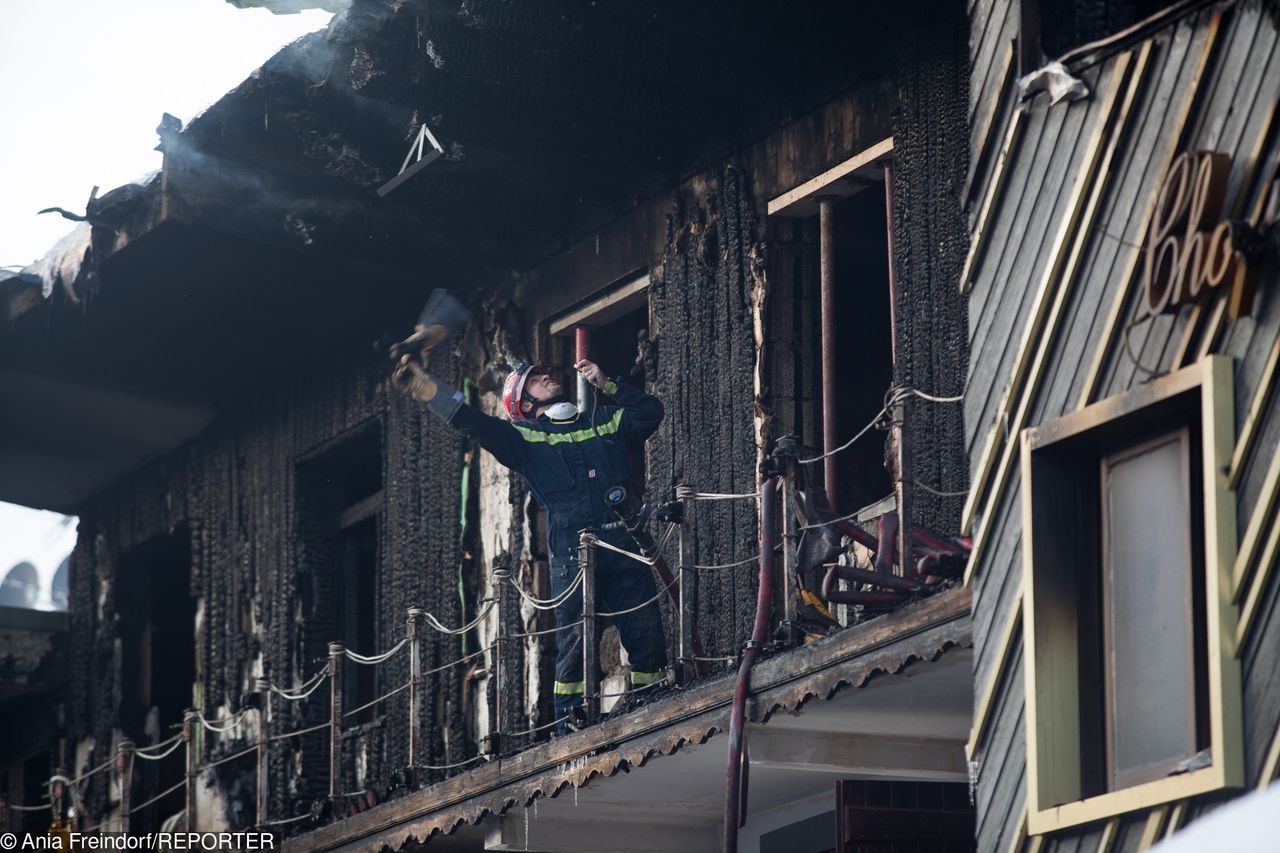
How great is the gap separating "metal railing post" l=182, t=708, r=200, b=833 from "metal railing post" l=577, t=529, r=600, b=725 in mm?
5437

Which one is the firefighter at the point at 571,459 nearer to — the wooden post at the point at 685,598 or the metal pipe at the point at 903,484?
the wooden post at the point at 685,598

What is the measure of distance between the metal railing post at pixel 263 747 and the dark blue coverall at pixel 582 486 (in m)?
3.34

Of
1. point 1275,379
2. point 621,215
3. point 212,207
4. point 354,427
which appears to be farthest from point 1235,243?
point 354,427

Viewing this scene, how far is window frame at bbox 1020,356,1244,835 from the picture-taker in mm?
7934

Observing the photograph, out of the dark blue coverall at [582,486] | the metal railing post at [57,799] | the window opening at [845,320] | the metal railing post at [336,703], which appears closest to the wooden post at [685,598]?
the dark blue coverall at [582,486]

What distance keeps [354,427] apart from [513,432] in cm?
423

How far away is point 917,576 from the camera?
1080cm

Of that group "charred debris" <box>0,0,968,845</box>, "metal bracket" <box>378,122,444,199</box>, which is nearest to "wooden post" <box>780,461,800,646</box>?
"charred debris" <box>0,0,968,845</box>

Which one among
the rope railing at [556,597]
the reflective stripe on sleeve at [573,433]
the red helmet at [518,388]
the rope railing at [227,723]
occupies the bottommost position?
the rope railing at [556,597]

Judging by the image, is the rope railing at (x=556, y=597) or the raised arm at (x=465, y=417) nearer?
the rope railing at (x=556, y=597)

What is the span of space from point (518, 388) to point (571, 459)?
55 cm

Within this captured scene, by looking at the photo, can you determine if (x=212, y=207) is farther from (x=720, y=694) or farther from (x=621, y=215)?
(x=720, y=694)

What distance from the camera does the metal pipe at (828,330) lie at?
43.7ft

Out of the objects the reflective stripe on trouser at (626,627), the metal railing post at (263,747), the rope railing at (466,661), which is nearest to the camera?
the rope railing at (466,661)
